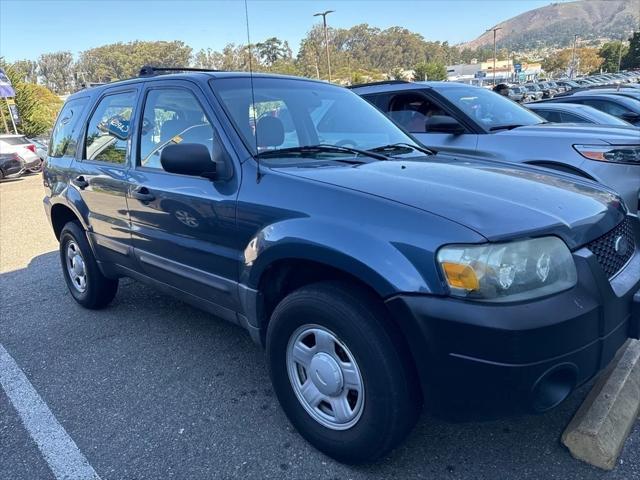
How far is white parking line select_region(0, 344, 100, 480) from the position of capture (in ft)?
8.01

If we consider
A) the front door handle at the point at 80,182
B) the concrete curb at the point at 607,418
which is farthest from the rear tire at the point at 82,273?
the concrete curb at the point at 607,418

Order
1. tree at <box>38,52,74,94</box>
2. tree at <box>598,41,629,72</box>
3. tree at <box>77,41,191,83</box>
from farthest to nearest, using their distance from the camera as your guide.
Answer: tree at <box>38,52,74,94</box> < tree at <box>598,41,629,72</box> < tree at <box>77,41,191,83</box>

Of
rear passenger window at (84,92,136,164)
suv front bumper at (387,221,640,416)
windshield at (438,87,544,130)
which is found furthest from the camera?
windshield at (438,87,544,130)

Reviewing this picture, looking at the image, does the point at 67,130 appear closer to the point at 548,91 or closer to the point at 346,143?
the point at 346,143

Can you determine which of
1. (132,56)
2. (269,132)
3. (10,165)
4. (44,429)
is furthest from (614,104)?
(132,56)

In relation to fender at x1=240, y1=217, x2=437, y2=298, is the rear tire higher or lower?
lower

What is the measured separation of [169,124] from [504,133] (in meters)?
3.35

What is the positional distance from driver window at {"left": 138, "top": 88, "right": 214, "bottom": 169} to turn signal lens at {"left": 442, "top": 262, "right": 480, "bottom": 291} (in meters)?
1.52

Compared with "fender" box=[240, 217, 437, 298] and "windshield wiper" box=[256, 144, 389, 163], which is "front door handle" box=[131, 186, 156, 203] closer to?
"windshield wiper" box=[256, 144, 389, 163]

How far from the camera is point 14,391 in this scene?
3.22m

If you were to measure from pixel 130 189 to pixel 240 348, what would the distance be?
51.6 inches

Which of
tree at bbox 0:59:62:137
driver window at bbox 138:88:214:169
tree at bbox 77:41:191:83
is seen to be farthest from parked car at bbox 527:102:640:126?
tree at bbox 77:41:191:83

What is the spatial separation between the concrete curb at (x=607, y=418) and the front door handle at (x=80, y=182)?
359 cm

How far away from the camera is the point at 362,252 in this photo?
80.2 inches
